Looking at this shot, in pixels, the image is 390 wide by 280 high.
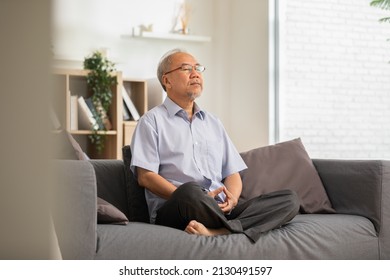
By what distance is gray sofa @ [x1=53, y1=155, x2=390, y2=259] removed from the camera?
6.58 feet

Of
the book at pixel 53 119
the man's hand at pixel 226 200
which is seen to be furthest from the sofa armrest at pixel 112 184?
the book at pixel 53 119

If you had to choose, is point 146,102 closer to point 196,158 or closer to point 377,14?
point 377,14

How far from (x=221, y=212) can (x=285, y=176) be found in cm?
75

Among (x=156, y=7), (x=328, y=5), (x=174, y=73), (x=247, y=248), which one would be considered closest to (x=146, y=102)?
(x=156, y=7)

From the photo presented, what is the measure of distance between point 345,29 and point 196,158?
293 centimetres

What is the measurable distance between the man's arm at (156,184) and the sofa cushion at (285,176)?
557mm

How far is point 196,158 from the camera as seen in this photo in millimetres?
2621

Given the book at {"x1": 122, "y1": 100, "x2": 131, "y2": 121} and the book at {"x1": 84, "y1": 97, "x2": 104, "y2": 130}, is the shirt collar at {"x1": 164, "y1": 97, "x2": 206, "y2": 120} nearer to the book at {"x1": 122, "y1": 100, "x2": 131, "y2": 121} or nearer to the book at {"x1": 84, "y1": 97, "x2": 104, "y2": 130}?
the book at {"x1": 84, "y1": 97, "x2": 104, "y2": 130}

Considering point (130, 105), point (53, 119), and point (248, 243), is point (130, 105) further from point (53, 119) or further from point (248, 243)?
point (53, 119)

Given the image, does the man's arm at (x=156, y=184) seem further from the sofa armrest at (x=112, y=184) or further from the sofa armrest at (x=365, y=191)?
the sofa armrest at (x=365, y=191)

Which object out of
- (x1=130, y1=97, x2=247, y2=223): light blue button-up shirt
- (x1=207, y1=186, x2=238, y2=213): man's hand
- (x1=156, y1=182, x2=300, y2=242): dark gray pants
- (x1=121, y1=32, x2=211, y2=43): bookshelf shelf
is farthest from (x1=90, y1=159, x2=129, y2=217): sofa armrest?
(x1=121, y1=32, x2=211, y2=43): bookshelf shelf

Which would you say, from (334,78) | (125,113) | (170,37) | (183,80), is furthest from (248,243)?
(170,37)

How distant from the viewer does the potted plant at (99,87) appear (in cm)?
479

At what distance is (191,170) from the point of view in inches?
101
